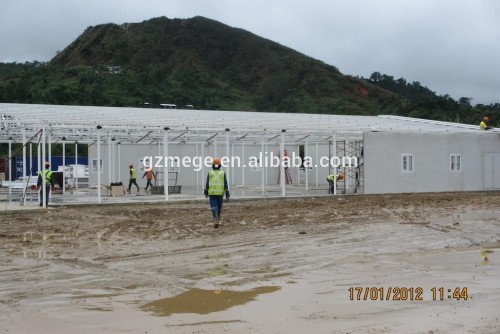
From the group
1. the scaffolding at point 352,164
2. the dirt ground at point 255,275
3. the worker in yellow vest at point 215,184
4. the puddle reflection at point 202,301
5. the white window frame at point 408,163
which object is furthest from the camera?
the scaffolding at point 352,164

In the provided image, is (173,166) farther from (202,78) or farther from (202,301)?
(202,78)

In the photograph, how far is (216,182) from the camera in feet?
53.9

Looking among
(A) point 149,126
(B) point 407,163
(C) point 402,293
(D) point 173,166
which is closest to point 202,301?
(C) point 402,293

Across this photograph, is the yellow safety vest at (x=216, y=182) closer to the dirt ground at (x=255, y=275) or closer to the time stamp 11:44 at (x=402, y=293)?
the dirt ground at (x=255, y=275)

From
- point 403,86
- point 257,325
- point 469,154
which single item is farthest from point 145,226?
point 403,86

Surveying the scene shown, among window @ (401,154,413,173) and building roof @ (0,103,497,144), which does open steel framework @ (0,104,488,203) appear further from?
window @ (401,154,413,173)

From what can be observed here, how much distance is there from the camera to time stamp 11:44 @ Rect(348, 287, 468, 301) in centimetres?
832

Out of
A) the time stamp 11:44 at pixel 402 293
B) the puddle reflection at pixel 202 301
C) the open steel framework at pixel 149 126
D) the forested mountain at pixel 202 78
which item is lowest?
the puddle reflection at pixel 202 301

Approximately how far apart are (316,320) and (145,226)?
10590 millimetres

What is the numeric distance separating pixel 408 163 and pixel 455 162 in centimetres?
281

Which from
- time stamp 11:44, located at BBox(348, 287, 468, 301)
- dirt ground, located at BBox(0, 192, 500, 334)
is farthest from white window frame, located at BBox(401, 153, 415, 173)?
time stamp 11:44, located at BBox(348, 287, 468, 301)

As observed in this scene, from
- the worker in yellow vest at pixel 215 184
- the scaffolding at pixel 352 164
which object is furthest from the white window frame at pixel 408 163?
the worker in yellow vest at pixel 215 184

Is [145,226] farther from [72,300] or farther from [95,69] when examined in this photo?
[95,69]

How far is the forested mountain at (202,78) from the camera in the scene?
66.2 metres
